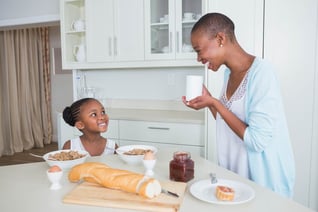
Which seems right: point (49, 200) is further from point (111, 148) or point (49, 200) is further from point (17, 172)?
point (111, 148)

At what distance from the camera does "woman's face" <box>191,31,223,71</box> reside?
46.0 inches

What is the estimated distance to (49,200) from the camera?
949mm

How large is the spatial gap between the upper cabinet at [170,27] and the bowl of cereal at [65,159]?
162cm

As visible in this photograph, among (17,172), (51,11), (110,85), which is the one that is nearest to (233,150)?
(17,172)

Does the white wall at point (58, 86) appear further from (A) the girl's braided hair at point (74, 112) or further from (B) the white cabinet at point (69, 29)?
(A) the girl's braided hair at point (74, 112)

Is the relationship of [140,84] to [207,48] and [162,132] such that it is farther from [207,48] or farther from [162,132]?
[207,48]

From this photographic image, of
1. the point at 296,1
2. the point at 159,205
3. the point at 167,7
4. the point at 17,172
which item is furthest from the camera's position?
the point at 167,7

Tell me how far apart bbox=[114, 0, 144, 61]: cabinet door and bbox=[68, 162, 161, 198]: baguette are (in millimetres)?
1933

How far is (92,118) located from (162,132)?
1.08m

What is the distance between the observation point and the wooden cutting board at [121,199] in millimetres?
864

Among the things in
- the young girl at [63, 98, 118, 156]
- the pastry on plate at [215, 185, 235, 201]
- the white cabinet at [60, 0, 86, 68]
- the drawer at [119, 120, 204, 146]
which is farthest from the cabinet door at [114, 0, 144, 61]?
the pastry on plate at [215, 185, 235, 201]

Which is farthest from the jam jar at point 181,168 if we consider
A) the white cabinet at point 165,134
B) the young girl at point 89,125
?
the white cabinet at point 165,134

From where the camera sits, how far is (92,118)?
1.65m

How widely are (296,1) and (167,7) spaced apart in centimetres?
110
